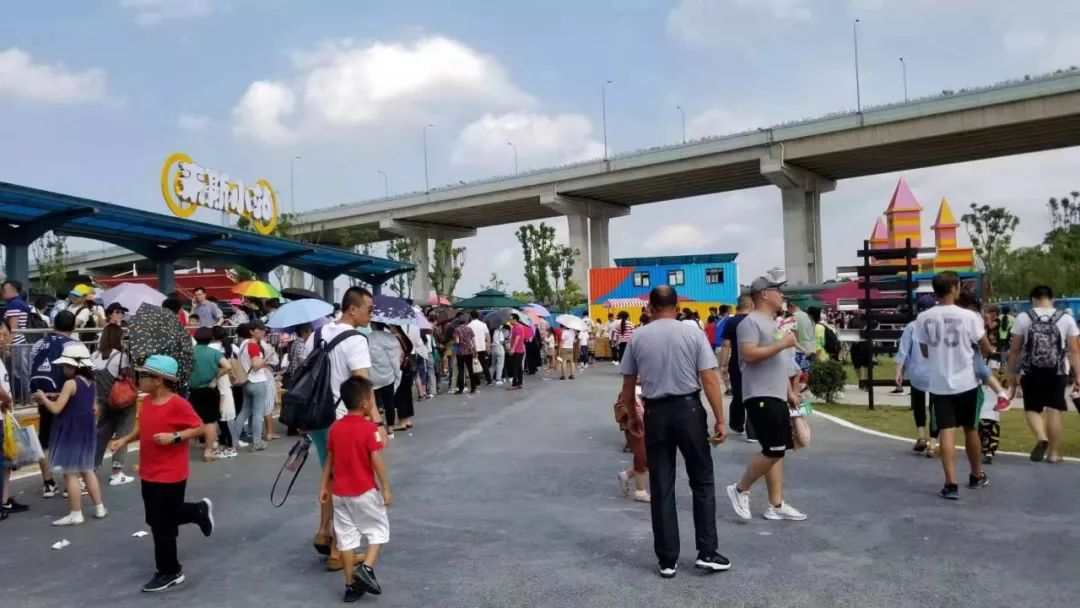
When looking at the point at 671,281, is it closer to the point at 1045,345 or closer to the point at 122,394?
the point at 1045,345

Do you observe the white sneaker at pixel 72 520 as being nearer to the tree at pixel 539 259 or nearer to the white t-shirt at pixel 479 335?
the white t-shirt at pixel 479 335

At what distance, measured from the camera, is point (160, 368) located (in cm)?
518

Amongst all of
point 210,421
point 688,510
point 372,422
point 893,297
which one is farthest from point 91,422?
point 893,297

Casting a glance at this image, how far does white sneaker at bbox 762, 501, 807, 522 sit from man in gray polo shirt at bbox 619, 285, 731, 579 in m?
1.36

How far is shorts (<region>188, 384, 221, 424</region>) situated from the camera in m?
9.10

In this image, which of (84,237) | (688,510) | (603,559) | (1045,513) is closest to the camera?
(603,559)

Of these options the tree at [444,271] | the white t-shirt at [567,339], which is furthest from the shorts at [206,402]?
the tree at [444,271]

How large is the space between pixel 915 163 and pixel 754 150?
417 inches

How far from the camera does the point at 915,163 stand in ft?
167

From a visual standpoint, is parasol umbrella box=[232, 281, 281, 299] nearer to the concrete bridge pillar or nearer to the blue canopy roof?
the blue canopy roof

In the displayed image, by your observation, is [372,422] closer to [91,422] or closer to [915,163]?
[91,422]

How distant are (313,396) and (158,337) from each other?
9.50 ft

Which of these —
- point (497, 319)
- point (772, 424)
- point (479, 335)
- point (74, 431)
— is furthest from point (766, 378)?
point (497, 319)

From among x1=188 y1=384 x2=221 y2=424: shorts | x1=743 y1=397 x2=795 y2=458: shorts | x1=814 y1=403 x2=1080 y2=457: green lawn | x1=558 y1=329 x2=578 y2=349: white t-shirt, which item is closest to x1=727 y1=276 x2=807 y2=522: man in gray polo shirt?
x1=743 y1=397 x2=795 y2=458: shorts
